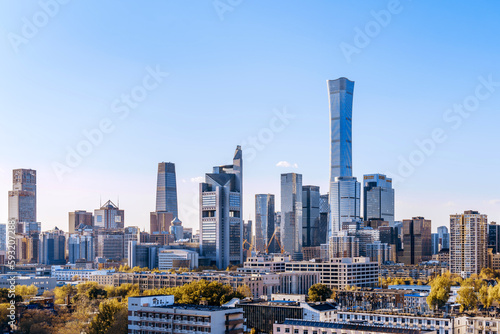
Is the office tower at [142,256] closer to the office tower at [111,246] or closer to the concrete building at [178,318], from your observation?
the office tower at [111,246]

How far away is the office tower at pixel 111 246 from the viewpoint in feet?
579

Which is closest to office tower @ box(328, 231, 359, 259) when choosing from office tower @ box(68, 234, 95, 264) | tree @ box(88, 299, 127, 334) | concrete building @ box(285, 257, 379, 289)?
concrete building @ box(285, 257, 379, 289)

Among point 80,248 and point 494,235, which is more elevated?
point 494,235

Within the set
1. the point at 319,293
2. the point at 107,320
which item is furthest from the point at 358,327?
the point at 319,293

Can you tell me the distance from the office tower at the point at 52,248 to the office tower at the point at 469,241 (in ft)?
335

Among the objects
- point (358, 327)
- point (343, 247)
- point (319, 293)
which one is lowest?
point (319, 293)

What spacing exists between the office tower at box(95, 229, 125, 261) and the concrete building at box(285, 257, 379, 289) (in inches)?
3262

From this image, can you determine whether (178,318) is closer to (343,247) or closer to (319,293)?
(319,293)

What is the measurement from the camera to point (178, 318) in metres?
44.0

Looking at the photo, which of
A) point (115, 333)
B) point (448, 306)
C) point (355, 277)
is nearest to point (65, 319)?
point (115, 333)

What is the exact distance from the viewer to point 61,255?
586ft

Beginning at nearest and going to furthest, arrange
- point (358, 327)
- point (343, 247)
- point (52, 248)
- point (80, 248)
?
point (358, 327) → point (343, 247) → point (52, 248) → point (80, 248)

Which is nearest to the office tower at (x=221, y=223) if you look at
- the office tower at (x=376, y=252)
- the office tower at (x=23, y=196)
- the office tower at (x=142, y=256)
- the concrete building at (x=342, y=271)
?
the office tower at (x=142, y=256)

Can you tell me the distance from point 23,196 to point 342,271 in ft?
326
